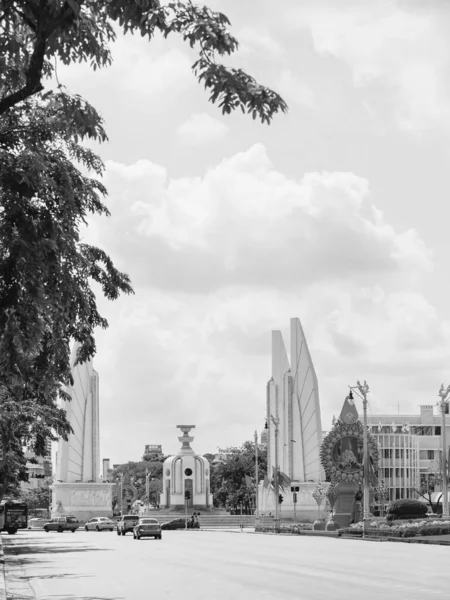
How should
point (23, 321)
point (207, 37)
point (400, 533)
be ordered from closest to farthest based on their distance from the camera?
1. point (207, 37)
2. point (23, 321)
3. point (400, 533)

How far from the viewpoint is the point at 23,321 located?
13609 millimetres

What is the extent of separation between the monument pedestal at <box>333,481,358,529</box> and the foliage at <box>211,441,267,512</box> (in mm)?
71573

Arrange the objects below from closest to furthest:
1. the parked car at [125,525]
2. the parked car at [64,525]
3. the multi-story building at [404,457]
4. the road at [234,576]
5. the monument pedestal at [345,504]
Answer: the road at [234,576] → the monument pedestal at [345,504] → the parked car at [125,525] → the parked car at [64,525] → the multi-story building at [404,457]

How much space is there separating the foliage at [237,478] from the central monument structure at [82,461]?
2870 cm

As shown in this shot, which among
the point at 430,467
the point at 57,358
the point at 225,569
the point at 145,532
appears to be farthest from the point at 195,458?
the point at 57,358

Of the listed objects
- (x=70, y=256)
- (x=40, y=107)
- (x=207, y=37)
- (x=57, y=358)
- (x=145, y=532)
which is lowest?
(x=145, y=532)

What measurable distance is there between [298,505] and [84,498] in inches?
999

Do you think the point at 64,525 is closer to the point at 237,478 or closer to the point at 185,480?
the point at 185,480

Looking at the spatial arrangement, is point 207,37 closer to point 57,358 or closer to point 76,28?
point 76,28

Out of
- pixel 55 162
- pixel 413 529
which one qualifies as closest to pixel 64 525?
pixel 413 529

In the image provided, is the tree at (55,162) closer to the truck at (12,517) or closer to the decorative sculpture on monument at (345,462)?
the decorative sculpture on monument at (345,462)

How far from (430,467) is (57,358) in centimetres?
15189

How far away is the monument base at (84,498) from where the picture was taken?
11856 centimetres

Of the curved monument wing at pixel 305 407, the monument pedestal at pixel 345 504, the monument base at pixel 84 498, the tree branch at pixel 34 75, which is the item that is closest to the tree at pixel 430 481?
the curved monument wing at pixel 305 407
